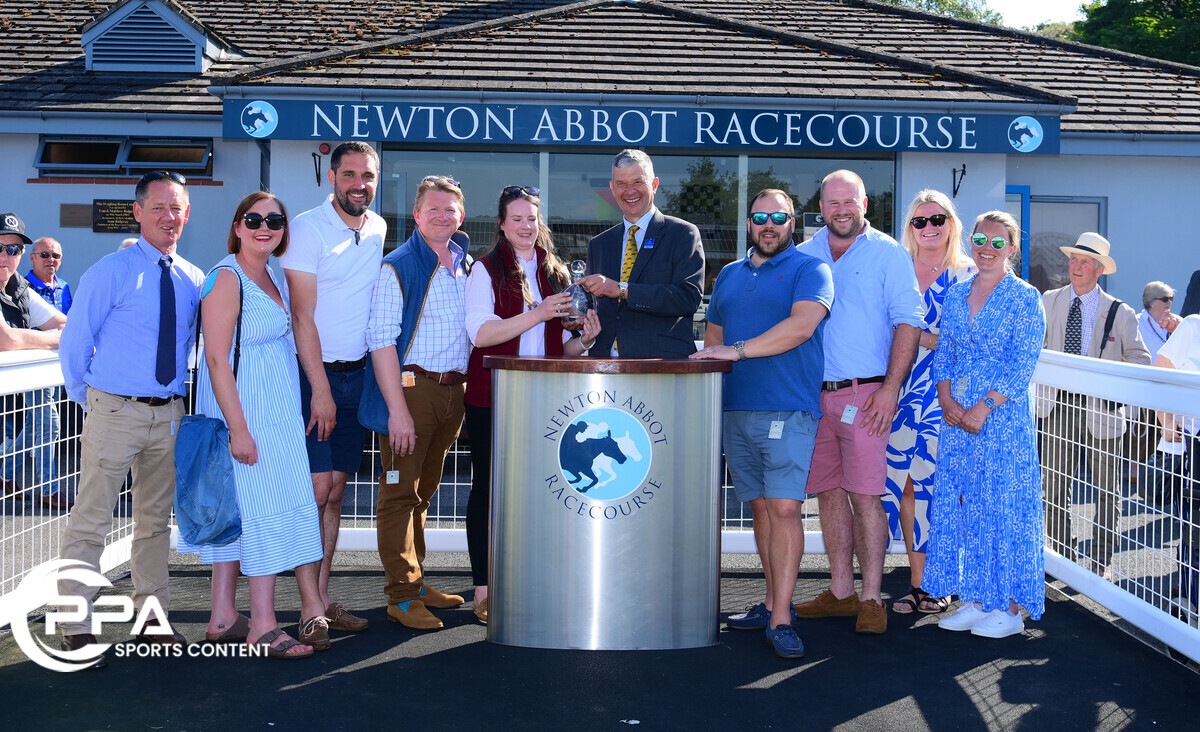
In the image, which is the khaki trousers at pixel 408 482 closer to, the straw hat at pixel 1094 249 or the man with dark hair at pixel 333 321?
the man with dark hair at pixel 333 321

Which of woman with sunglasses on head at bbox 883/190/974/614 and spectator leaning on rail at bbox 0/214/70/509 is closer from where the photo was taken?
woman with sunglasses on head at bbox 883/190/974/614

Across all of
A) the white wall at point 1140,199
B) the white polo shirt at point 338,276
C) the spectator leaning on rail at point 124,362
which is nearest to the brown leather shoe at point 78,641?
the spectator leaning on rail at point 124,362

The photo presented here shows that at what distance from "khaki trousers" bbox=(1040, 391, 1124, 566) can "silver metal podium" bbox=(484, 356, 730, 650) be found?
204cm

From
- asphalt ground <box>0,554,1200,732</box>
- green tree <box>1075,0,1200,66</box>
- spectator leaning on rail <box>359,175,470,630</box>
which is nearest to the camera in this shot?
asphalt ground <box>0,554,1200,732</box>

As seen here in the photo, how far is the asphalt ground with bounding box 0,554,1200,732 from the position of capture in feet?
11.6

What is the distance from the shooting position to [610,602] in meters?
4.06

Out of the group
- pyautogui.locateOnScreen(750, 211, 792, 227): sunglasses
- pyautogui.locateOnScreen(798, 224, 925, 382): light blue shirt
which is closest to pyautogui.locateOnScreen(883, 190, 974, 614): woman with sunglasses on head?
pyautogui.locateOnScreen(798, 224, 925, 382): light blue shirt

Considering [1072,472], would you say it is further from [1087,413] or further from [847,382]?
[847,382]

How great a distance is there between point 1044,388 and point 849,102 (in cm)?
429

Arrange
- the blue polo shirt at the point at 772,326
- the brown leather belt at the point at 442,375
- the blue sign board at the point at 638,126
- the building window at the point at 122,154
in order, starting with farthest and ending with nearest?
1. the building window at the point at 122,154
2. the blue sign board at the point at 638,126
3. the brown leather belt at the point at 442,375
4. the blue polo shirt at the point at 772,326

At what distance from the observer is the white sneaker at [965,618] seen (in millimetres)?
4719

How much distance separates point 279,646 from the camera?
4.12 m

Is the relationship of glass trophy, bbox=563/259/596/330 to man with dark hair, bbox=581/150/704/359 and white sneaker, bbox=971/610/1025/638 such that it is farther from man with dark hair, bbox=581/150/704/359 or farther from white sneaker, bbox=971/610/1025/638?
white sneaker, bbox=971/610/1025/638

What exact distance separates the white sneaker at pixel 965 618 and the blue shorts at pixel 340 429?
279cm
